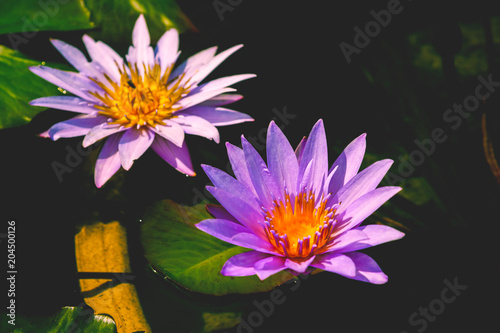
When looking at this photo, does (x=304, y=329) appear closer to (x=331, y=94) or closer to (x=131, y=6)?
(x=331, y=94)

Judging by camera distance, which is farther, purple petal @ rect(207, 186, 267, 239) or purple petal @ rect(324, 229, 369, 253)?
purple petal @ rect(207, 186, 267, 239)

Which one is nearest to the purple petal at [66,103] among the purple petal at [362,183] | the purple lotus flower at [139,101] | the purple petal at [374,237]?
the purple lotus flower at [139,101]


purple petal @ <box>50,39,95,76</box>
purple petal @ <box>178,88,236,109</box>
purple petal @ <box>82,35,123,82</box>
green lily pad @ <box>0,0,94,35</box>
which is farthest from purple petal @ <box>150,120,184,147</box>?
green lily pad @ <box>0,0,94,35</box>

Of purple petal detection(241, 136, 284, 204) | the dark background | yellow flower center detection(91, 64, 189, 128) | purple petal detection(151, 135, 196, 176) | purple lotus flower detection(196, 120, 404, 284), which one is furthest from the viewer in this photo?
yellow flower center detection(91, 64, 189, 128)

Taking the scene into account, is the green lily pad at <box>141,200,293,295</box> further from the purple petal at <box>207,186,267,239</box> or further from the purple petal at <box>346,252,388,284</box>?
the purple petal at <box>346,252,388,284</box>

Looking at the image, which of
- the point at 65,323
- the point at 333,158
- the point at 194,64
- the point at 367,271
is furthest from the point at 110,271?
the point at 333,158
